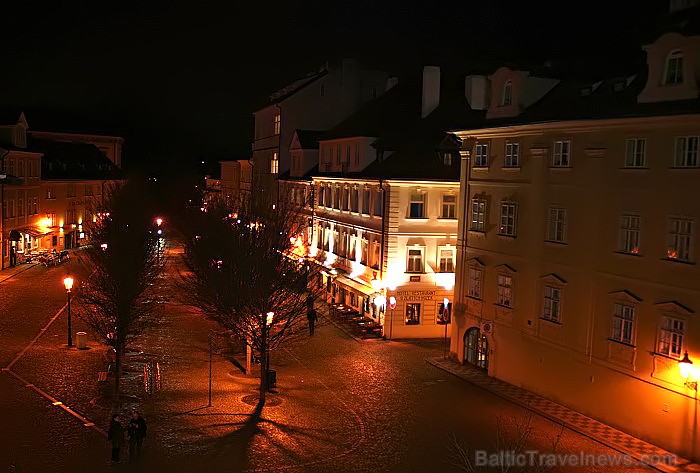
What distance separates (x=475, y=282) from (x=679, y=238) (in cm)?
1155

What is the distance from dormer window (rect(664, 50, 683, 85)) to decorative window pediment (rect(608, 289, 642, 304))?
22.8 ft

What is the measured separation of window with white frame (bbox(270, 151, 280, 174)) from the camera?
218ft

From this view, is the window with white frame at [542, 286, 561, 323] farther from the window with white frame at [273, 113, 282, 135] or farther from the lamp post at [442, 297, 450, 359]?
the window with white frame at [273, 113, 282, 135]

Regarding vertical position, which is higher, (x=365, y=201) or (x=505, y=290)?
(x=365, y=201)

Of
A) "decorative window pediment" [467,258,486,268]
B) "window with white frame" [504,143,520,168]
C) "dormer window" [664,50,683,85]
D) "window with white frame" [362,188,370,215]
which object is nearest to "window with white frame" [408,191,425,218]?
"window with white frame" [362,188,370,215]

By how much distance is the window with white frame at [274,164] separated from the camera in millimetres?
66562

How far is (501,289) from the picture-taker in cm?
3105

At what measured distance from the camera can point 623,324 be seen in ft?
80.8

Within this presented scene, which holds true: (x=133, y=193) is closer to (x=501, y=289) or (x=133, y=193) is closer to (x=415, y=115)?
(x=415, y=115)

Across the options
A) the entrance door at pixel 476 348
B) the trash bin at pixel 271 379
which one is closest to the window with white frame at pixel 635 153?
the entrance door at pixel 476 348

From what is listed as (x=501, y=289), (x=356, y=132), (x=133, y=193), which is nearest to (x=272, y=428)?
(x=501, y=289)

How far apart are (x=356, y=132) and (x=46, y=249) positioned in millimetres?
40363

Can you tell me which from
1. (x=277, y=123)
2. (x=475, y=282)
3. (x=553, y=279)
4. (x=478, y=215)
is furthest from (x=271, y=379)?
(x=277, y=123)

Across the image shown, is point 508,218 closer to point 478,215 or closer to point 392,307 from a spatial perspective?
point 478,215
